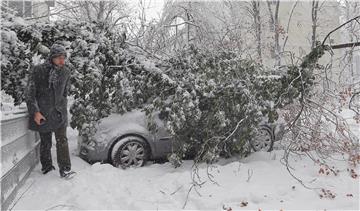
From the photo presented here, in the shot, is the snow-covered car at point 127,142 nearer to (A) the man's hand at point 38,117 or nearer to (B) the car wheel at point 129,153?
(B) the car wheel at point 129,153

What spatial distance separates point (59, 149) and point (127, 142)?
56.9 inches

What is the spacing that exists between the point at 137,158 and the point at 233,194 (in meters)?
2.31

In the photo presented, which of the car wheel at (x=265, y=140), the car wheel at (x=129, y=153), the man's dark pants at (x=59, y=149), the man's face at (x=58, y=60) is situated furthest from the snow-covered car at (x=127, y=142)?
the man's face at (x=58, y=60)

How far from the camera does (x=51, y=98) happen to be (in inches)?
204

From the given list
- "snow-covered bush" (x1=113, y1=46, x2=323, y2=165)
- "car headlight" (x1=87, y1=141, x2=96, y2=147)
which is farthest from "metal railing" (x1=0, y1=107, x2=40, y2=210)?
"snow-covered bush" (x1=113, y1=46, x2=323, y2=165)

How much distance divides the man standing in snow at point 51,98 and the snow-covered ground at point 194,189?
0.46 meters

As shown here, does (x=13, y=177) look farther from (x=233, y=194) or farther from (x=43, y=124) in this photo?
(x=233, y=194)

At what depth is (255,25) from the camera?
45.5 ft

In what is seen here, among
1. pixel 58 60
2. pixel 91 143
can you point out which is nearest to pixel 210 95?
pixel 91 143

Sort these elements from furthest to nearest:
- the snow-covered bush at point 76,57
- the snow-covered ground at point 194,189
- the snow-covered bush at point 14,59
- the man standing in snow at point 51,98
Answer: the snow-covered bush at point 76,57
the snow-covered bush at point 14,59
the man standing in snow at point 51,98
the snow-covered ground at point 194,189

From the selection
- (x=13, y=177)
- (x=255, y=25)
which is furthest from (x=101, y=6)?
(x=13, y=177)

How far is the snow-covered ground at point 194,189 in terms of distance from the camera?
4.37 m

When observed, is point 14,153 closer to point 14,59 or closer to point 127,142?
point 14,59

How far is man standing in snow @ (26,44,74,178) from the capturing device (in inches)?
201
